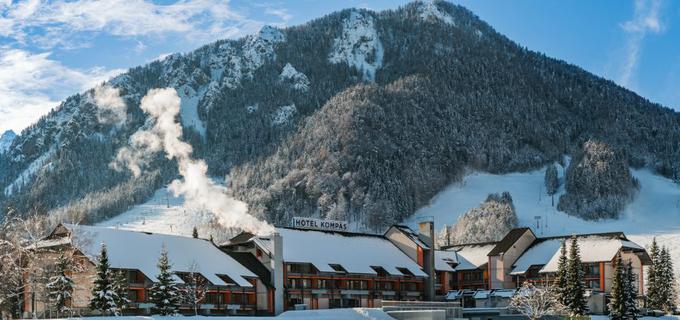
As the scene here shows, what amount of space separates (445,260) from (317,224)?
1849 cm

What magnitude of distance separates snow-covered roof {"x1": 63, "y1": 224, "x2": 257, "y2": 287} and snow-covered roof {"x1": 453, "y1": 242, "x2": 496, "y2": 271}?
3643 centimetres

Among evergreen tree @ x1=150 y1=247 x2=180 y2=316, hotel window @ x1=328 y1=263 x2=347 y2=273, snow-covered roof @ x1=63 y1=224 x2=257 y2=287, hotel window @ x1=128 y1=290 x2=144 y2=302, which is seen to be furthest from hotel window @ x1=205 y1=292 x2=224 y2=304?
hotel window @ x1=328 y1=263 x2=347 y2=273

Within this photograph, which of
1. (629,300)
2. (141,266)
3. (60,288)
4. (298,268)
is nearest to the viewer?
(60,288)

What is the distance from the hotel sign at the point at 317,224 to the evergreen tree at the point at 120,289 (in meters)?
32.3

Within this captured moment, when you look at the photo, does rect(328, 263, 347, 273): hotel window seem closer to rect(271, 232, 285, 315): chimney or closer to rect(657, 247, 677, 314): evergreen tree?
rect(271, 232, 285, 315): chimney

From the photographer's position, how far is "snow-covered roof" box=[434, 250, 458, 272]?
11469 centimetres

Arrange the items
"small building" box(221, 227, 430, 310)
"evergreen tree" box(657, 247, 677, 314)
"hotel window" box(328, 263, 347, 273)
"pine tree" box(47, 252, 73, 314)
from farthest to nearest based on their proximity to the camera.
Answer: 1. "evergreen tree" box(657, 247, 677, 314)
2. "hotel window" box(328, 263, 347, 273)
3. "small building" box(221, 227, 430, 310)
4. "pine tree" box(47, 252, 73, 314)

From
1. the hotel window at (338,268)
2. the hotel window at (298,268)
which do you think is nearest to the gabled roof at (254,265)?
the hotel window at (298,268)

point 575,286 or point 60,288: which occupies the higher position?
point 60,288

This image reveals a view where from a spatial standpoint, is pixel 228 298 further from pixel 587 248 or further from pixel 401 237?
pixel 587 248

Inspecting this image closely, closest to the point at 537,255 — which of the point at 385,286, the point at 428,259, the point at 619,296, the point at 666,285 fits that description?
the point at 428,259

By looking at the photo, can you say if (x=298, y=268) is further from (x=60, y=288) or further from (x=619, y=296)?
(x=619, y=296)

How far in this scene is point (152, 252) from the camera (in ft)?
278

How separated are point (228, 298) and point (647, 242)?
11691 centimetres
